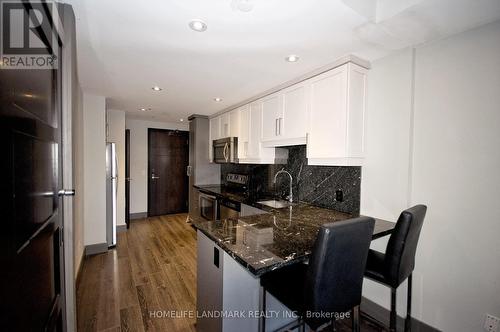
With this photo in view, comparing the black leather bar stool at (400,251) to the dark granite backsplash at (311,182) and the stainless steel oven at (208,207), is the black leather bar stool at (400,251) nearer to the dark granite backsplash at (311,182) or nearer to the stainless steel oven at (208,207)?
the dark granite backsplash at (311,182)

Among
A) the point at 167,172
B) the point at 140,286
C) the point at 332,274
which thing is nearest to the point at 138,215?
the point at 167,172

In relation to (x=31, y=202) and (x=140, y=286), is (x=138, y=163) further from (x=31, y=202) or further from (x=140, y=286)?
(x=31, y=202)

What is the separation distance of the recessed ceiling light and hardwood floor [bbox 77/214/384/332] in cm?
230

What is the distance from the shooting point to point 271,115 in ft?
9.28

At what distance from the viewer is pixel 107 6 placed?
4.24ft

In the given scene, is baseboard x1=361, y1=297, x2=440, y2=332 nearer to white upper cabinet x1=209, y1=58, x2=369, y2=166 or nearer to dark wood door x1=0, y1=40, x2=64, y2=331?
white upper cabinet x1=209, y1=58, x2=369, y2=166

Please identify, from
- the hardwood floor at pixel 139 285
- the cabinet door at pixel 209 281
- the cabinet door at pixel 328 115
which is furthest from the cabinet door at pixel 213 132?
the cabinet door at pixel 209 281

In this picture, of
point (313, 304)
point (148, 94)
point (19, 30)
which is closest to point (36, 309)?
point (19, 30)

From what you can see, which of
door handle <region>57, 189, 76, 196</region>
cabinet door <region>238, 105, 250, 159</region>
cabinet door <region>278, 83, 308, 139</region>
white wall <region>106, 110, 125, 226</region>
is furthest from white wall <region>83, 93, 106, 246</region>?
cabinet door <region>278, 83, 308, 139</region>

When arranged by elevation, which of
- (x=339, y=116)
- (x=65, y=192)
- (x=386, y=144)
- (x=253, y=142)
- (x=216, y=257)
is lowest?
(x=216, y=257)

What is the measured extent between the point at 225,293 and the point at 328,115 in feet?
5.56

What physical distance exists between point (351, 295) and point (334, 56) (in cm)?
179

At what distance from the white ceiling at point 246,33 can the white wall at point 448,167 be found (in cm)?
21

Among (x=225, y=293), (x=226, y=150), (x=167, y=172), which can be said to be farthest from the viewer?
(x=167, y=172)
